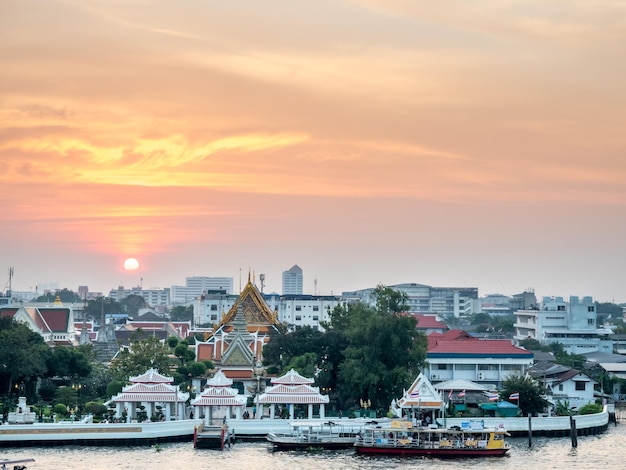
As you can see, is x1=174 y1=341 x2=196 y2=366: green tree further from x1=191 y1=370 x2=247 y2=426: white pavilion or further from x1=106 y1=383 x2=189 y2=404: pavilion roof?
x1=191 y1=370 x2=247 y2=426: white pavilion

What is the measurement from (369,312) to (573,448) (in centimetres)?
1765

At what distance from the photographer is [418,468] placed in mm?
56344

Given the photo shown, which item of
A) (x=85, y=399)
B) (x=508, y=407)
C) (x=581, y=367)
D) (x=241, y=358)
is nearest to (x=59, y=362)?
(x=85, y=399)

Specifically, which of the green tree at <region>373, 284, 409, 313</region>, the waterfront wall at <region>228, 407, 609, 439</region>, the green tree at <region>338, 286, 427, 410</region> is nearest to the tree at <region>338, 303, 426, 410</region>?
the green tree at <region>338, 286, 427, 410</region>

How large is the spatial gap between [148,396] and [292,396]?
317 inches

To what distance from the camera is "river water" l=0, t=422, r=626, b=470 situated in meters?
56.4

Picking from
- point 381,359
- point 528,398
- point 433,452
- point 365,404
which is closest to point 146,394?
point 365,404

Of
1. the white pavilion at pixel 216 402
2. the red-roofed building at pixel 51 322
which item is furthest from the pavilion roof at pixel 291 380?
the red-roofed building at pixel 51 322

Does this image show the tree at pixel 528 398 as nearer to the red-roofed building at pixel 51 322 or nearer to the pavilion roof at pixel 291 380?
the pavilion roof at pixel 291 380

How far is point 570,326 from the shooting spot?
131 m

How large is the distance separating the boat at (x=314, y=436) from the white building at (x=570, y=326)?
2474 inches

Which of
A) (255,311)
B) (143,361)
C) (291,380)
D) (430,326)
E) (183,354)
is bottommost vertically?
(291,380)

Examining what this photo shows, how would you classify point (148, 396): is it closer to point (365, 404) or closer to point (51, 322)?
point (365, 404)

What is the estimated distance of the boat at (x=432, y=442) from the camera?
60.3 m
